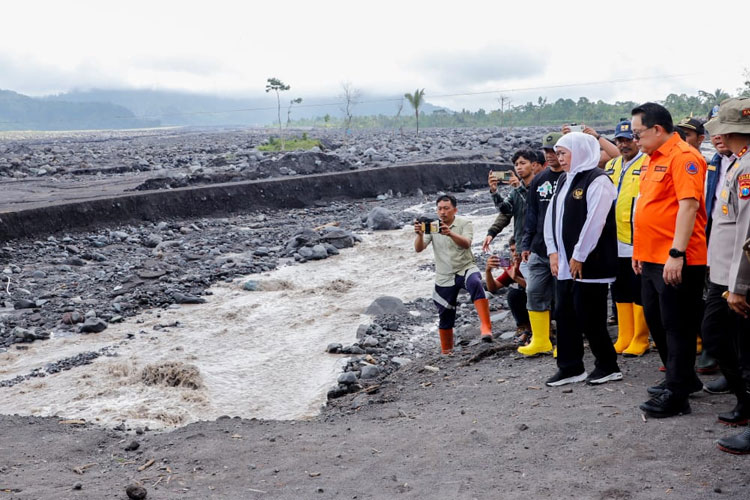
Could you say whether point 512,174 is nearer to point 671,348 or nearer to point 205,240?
point 671,348

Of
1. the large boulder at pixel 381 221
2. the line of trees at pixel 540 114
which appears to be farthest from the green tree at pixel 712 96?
the large boulder at pixel 381 221

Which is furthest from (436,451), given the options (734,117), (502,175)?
(502,175)

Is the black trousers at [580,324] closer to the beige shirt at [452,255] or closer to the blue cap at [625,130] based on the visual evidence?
the blue cap at [625,130]

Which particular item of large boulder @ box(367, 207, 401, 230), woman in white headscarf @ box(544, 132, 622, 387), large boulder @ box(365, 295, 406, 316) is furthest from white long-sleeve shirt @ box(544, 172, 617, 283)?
large boulder @ box(367, 207, 401, 230)

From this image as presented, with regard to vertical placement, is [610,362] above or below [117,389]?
above

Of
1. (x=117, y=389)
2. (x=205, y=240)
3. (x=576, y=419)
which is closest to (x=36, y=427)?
(x=117, y=389)

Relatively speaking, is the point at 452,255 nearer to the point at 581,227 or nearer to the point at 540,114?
the point at 581,227

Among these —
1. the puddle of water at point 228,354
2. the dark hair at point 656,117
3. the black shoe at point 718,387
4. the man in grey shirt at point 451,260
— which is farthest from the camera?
the puddle of water at point 228,354

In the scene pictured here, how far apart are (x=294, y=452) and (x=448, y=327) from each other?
2.62 metres

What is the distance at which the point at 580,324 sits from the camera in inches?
189

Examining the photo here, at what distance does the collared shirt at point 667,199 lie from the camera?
4016mm

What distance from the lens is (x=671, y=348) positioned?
4.12 metres

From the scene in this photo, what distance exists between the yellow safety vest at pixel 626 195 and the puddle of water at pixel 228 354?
3194 millimetres

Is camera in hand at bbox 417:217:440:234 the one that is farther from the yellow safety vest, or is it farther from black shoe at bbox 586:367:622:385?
black shoe at bbox 586:367:622:385
